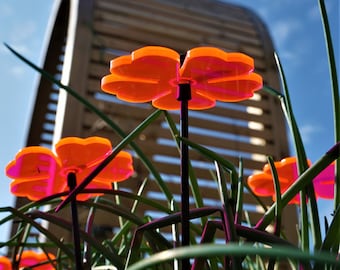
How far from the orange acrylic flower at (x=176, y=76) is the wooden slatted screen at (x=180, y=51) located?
1.45 meters

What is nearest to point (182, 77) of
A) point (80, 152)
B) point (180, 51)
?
point (80, 152)

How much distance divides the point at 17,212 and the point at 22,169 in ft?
0.35

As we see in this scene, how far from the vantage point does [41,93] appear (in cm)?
264

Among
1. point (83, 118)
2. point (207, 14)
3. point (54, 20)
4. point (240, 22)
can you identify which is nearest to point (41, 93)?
point (54, 20)

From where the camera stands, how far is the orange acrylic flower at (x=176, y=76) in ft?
1.03

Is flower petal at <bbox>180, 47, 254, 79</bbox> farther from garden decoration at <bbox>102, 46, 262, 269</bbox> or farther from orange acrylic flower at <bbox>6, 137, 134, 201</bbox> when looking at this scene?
orange acrylic flower at <bbox>6, 137, 134, 201</bbox>

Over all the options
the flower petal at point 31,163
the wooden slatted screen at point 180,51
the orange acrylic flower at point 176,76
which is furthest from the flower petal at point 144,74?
the wooden slatted screen at point 180,51

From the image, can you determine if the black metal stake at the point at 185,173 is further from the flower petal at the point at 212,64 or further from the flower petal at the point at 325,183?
the flower petal at the point at 325,183

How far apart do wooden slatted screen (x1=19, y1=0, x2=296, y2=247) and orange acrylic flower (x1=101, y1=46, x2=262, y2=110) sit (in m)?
1.45

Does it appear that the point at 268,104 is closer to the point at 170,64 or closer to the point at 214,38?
the point at 214,38

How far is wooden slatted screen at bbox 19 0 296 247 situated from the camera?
1.96 meters

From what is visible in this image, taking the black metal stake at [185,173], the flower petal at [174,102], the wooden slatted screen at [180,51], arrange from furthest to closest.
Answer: the wooden slatted screen at [180,51], the flower petal at [174,102], the black metal stake at [185,173]

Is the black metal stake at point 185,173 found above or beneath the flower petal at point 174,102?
beneath

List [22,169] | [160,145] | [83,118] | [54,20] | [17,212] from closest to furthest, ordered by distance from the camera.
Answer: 1. [17,212]
2. [22,169]
3. [83,118]
4. [160,145]
5. [54,20]
